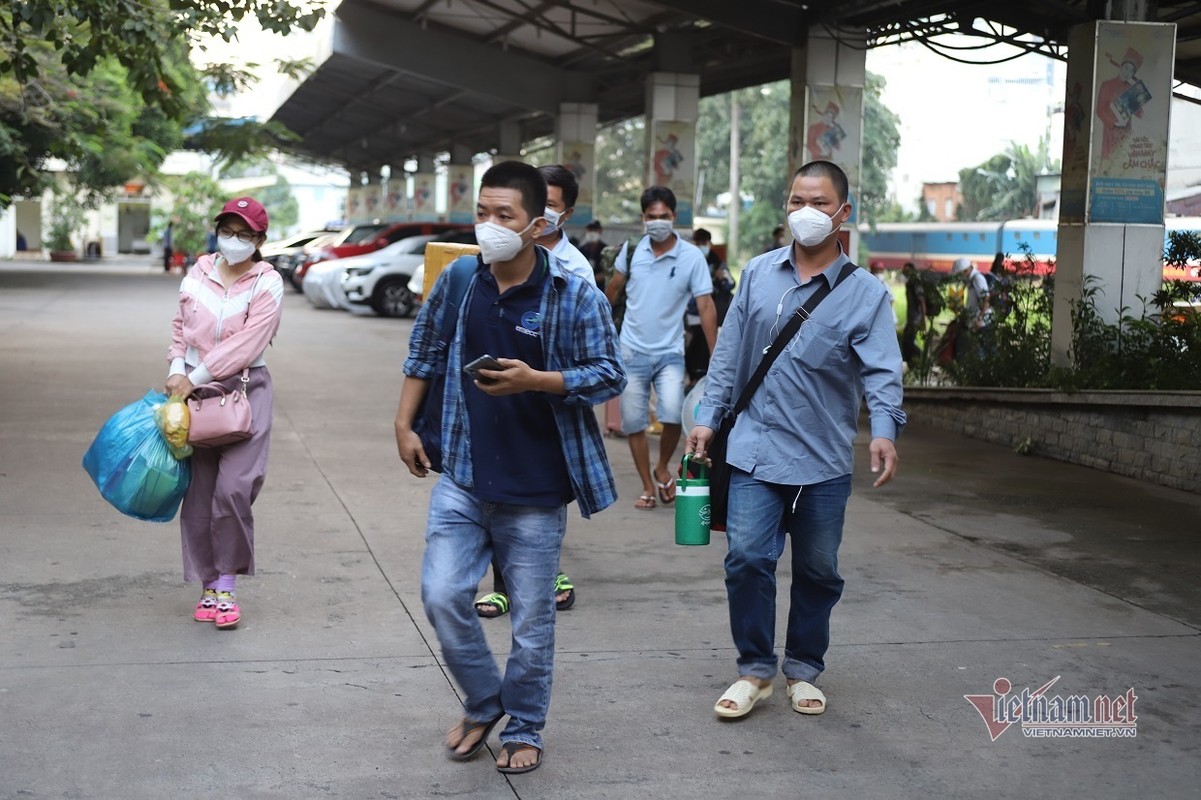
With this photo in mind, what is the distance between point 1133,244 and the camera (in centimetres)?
1200

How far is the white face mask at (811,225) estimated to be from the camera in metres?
4.78

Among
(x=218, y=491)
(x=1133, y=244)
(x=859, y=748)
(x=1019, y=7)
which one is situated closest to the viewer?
(x=859, y=748)

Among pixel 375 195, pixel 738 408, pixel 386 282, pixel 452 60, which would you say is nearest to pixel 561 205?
pixel 738 408

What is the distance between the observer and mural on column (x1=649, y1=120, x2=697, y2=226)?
81.1 feet

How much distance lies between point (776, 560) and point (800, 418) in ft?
1.57

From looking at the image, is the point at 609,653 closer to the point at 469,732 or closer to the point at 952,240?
the point at 469,732

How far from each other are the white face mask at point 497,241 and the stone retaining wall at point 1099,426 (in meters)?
7.14

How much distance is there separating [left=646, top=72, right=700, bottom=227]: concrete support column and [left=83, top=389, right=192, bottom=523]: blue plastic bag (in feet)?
63.4

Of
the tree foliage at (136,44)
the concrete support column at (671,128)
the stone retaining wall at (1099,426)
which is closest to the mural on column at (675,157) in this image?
the concrete support column at (671,128)

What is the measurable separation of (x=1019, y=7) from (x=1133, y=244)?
453 cm

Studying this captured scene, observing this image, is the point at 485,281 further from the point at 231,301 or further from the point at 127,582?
the point at 127,582

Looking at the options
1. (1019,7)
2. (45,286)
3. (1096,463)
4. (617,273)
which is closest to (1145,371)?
(1096,463)

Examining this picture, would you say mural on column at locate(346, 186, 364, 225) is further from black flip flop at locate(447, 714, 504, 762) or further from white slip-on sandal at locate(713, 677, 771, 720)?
black flip flop at locate(447, 714, 504, 762)

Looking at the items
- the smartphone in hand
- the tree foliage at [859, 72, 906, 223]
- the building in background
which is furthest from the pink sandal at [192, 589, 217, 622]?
the building in background
